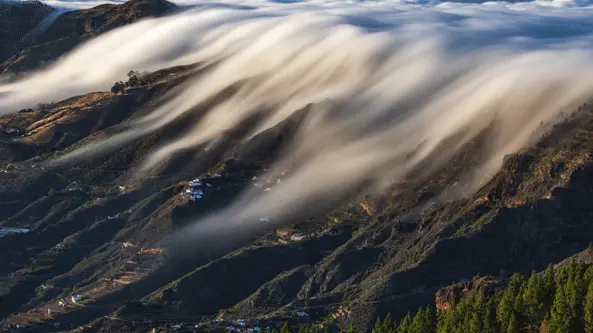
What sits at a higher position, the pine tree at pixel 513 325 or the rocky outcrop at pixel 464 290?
the pine tree at pixel 513 325

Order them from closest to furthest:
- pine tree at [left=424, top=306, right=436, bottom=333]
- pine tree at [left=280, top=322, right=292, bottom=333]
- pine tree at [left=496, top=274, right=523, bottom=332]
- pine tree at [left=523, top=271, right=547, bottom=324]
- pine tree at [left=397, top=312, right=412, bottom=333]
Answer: pine tree at [left=523, top=271, right=547, bottom=324] → pine tree at [left=496, top=274, right=523, bottom=332] → pine tree at [left=424, top=306, right=436, bottom=333] → pine tree at [left=397, top=312, right=412, bottom=333] → pine tree at [left=280, top=322, right=292, bottom=333]

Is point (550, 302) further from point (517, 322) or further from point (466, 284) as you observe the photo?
point (466, 284)

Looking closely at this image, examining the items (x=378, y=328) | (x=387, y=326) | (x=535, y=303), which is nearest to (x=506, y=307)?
(x=535, y=303)

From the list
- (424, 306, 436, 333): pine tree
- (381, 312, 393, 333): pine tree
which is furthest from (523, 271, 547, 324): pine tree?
(381, 312, 393, 333): pine tree

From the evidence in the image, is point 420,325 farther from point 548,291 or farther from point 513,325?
point 548,291

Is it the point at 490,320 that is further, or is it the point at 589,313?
the point at 490,320

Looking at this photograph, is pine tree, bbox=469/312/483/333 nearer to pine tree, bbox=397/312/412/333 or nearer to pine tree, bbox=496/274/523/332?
pine tree, bbox=496/274/523/332

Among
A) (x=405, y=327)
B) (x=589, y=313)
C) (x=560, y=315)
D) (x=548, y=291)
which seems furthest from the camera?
(x=405, y=327)

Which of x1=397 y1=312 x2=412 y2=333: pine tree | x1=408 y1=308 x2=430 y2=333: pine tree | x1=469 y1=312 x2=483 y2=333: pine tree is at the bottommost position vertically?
x1=397 y1=312 x2=412 y2=333: pine tree

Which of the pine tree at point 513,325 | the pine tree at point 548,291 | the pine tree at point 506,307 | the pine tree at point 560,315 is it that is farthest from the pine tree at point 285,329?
the pine tree at point 560,315

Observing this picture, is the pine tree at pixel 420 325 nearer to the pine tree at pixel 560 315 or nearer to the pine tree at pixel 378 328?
the pine tree at pixel 378 328

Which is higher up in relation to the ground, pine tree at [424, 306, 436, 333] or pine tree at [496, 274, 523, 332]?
pine tree at [496, 274, 523, 332]

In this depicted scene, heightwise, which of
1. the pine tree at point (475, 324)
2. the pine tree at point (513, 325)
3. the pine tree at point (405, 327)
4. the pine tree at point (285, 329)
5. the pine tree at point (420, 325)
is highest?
the pine tree at point (513, 325)
